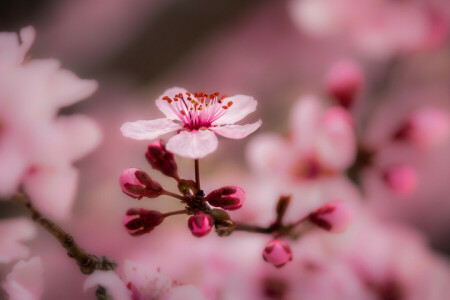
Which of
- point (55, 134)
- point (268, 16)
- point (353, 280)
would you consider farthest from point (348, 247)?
point (268, 16)

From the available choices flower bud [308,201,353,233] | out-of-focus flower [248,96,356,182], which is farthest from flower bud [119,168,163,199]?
out-of-focus flower [248,96,356,182]

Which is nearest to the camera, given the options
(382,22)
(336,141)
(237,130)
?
(237,130)

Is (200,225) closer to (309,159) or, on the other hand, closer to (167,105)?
(167,105)

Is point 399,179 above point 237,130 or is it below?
below

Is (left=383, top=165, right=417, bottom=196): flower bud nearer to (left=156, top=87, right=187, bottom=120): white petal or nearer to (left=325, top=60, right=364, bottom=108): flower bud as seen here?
(left=325, top=60, right=364, bottom=108): flower bud

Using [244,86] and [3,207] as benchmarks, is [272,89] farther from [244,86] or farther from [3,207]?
[3,207]

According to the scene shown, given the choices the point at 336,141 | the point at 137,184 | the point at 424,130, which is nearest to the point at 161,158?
the point at 137,184
